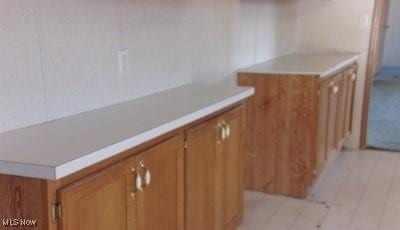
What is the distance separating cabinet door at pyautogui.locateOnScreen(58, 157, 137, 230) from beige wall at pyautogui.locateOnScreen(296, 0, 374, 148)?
10.8 ft

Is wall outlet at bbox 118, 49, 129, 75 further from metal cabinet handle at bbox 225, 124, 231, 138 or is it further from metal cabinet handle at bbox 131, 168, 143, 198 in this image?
metal cabinet handle at bbox 131, 168, 143, 198

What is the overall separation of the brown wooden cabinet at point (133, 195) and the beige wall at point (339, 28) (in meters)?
2.93

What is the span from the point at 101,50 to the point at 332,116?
7.02ft

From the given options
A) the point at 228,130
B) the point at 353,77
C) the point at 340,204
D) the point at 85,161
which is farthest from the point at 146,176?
the point at 353,77

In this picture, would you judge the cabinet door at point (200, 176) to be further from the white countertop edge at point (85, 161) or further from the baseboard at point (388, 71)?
the baseboard at point (388, 71)

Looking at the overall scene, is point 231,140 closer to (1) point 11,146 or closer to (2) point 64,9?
(2) point 64,9

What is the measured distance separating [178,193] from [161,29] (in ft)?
3.14

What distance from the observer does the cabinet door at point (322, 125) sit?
319cm

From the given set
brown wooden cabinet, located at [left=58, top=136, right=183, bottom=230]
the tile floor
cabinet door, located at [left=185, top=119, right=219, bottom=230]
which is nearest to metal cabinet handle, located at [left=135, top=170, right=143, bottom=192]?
brown wooden cabinet, located at [left=58, top=136, right=183, bottom=230]

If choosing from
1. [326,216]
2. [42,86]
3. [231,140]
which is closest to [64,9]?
[42,86]

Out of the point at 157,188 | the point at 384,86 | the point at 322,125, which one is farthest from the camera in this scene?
the point at 384,86

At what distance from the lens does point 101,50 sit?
2.07m

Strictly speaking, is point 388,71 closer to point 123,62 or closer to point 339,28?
point 339,28

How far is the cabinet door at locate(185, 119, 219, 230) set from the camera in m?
2.04
